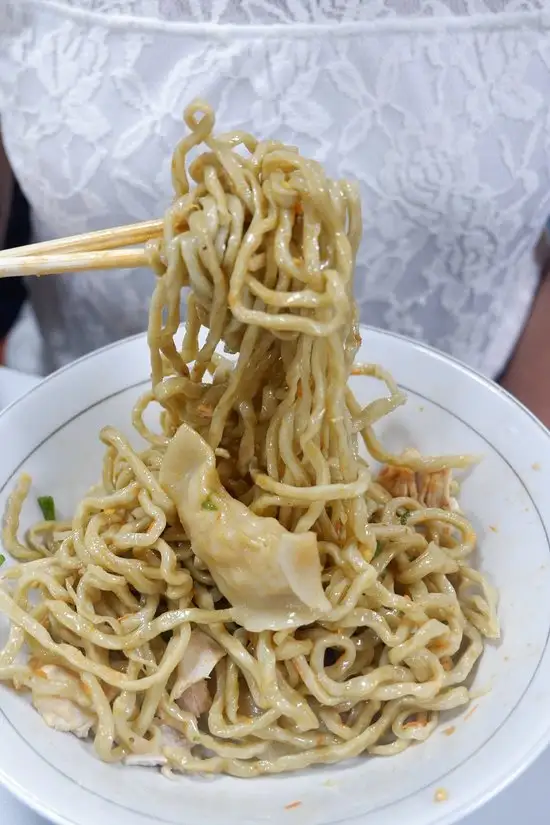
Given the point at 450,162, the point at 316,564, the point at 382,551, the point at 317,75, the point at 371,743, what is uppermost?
the point at 317,75

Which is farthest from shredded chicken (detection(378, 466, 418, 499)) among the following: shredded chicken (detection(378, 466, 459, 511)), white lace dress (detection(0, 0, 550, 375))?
white lace dress (detection(0, 0, 550, 375))

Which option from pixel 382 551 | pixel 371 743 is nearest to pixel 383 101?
pixel 382 551

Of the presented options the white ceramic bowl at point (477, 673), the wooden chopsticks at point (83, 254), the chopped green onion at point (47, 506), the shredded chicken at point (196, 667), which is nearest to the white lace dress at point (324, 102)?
the white ceramic bowl at point (477, 673)

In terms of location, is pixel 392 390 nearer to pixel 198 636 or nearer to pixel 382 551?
pixel 382 551

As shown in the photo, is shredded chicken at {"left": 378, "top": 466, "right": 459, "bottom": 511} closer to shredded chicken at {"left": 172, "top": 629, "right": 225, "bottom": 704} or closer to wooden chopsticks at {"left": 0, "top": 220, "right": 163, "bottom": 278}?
shredded chicken at {"left": 172, "top": 629, "right": 225, "bottom": 704}

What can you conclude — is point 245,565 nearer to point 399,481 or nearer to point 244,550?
point 244,550

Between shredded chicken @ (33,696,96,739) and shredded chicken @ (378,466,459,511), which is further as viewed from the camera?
shredded chicken @ (378,466,459,511)

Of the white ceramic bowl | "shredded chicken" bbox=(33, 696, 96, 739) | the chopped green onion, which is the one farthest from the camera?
the chopped green onion
